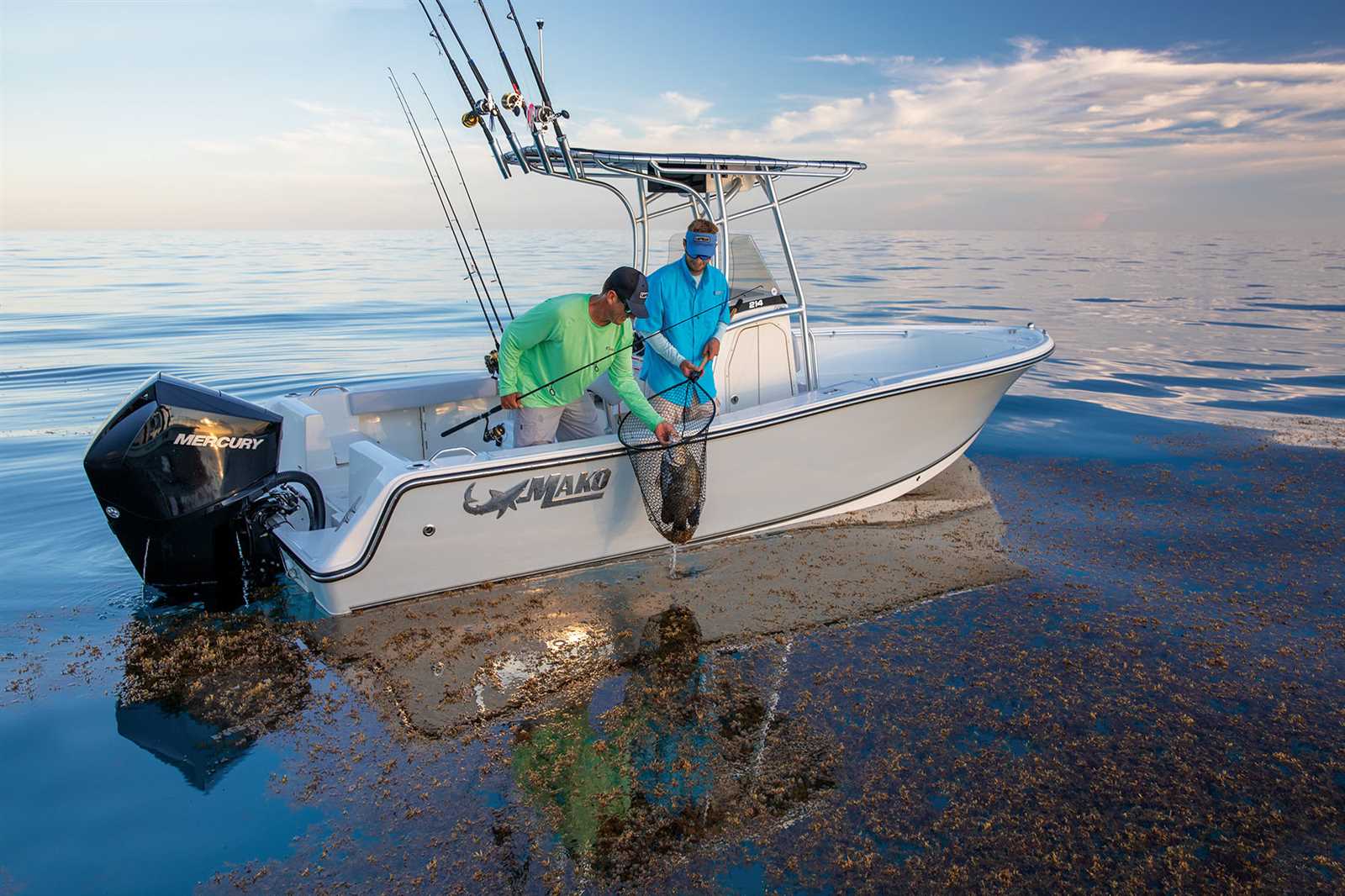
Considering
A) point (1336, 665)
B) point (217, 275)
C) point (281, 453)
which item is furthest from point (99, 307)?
point (1336, 665)

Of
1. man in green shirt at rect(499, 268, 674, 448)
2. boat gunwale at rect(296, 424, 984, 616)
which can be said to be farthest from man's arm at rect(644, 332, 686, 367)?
boat gunwale at rect(296, 424, 984, 616)

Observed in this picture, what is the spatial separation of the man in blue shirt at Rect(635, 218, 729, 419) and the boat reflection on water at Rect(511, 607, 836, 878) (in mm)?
1765

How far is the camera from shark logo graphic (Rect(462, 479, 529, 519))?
451 centimetres

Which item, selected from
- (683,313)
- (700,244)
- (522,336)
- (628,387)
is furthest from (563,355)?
(700,244)

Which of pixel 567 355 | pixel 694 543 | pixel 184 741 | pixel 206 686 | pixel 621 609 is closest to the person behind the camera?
pixel 184 741

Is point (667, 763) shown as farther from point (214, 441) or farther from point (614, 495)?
point (214, 441)

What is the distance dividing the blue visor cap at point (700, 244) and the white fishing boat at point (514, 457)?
2.33 ft

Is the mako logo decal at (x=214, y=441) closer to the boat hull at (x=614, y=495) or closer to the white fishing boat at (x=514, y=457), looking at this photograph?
the white fishing boat at (x=514, y=457)

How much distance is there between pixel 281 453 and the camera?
535cm

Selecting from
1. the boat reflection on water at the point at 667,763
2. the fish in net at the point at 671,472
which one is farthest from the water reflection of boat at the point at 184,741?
the fish in net at the point at 671,472

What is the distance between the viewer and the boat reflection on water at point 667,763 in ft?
9.79

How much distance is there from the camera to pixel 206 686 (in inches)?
157

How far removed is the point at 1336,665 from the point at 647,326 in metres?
4.03

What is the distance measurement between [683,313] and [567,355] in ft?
2.82
